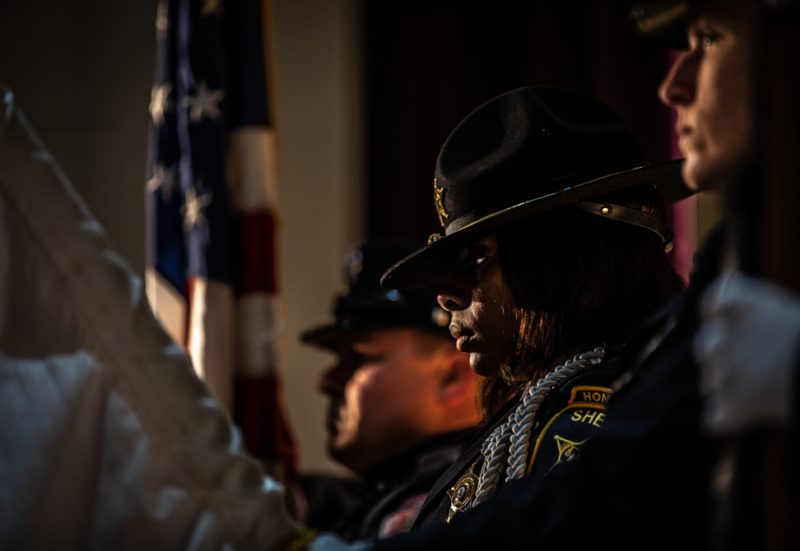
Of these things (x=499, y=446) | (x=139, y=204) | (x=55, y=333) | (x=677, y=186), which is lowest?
(x=139, y=204)

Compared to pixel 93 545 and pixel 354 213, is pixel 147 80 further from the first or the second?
pixel 93 545

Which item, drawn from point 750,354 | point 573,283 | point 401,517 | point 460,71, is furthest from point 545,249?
point 460,71

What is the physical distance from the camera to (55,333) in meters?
0.77

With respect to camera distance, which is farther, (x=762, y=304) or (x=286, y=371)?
(x=286, y=371)

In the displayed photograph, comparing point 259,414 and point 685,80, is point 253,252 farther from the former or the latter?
point 685,80

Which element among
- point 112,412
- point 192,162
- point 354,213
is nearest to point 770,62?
point 112,412

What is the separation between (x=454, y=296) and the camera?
0.91m

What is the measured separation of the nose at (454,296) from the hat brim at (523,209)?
0.14 feet

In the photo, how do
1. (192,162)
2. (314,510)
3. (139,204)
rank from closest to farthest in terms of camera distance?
(192,162) < (314,510) < (139,204)

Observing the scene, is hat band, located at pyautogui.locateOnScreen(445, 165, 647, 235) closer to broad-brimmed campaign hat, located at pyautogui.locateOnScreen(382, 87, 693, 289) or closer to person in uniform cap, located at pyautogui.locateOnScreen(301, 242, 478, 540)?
broad-brimmed campaign hat, located at pyautogui.locateOnScreen(382, 87, 693, 289)

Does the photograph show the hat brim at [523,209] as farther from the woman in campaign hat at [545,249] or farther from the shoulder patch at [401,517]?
the shoulder patch at [401,517]

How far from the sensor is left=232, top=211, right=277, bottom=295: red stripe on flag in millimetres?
1767

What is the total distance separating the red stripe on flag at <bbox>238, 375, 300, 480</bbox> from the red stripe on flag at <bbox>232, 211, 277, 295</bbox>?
226 mm

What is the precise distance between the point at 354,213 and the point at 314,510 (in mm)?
1307
